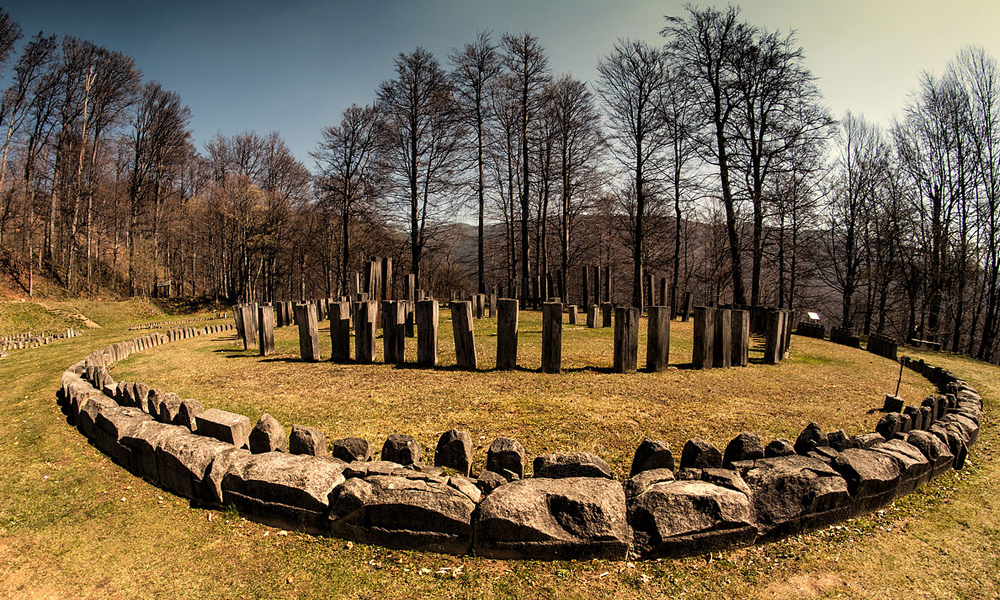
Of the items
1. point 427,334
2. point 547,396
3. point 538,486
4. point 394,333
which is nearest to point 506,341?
point 427,334

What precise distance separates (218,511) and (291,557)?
950 mm

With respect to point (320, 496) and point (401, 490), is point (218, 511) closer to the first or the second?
point (320, 496)

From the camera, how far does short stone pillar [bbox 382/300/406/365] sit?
8.10 m

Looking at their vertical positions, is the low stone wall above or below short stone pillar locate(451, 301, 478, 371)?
below

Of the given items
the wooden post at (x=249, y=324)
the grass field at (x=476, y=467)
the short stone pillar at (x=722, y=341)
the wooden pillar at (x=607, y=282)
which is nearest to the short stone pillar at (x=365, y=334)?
the grass field at (x=476, y=467)

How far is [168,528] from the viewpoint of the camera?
2947 mm

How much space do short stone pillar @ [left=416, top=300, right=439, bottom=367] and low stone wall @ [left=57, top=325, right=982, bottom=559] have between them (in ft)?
Result: 13.5

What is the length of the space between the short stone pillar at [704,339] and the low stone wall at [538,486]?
397 cm

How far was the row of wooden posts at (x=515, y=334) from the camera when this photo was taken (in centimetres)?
725

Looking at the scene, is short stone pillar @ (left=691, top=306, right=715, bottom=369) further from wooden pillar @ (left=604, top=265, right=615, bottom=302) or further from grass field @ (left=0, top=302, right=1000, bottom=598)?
A: wooden pillar @ (left=604, top=265, right=615, bottom=302)

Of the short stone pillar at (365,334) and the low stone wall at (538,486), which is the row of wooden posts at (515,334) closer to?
the short stone pillar at (365,334)

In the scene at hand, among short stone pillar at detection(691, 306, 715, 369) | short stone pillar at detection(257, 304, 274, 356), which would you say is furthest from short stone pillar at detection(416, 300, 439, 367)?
short stone pillar at detection(691, 306, 715, 369)

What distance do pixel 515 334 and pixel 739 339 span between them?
425 centimetres

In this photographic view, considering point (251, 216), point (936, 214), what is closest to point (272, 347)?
point (251, 216)
